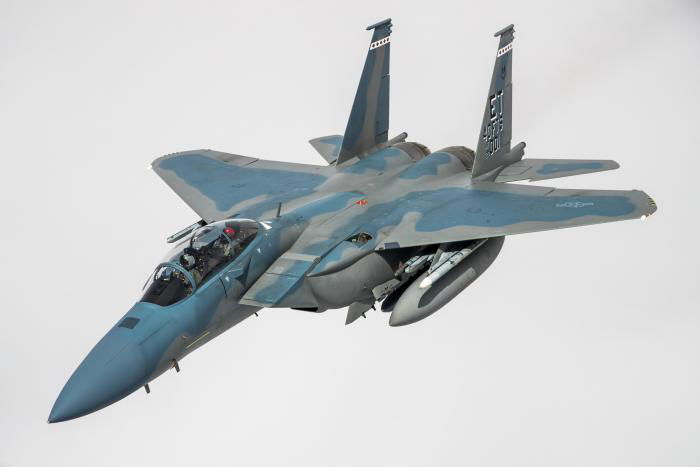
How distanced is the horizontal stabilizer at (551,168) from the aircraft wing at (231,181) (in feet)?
9.57

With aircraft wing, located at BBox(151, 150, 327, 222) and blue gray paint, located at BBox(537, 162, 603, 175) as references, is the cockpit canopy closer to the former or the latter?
aircraft wing, located at BBox(151, 150, 327, 222)

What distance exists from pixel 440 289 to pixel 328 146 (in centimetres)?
458

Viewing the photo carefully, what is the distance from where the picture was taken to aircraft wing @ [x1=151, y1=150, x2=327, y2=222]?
43.5 feet

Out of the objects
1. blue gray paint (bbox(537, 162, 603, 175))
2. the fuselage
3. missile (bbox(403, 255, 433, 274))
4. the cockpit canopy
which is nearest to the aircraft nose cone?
the fuselage

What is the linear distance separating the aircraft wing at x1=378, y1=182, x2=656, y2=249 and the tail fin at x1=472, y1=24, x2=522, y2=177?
0.53 metres

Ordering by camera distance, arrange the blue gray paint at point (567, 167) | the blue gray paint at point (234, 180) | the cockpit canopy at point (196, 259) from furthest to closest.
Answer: the blue gray paint at point (567, 167), the blue gray paint at point (234, 180), the cockpit canopy at point (196, 259)

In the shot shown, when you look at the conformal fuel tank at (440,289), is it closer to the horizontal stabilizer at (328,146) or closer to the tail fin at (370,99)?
the tail fin at (370,99)

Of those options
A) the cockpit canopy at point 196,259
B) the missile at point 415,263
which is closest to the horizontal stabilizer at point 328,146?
the missile at point 415,263

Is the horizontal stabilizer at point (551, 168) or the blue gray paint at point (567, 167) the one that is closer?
the horizontal stabilizer at point (551, 168)

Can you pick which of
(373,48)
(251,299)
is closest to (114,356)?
(251,299)

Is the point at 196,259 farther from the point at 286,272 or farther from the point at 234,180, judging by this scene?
the point at 234,180

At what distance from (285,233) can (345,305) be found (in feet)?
4.01

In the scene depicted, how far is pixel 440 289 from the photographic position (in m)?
11.7

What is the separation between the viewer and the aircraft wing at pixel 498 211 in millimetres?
11992
